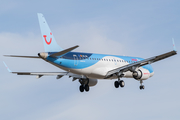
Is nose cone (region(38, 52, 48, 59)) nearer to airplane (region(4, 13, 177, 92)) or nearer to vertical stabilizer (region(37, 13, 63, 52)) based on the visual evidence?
airplane (region(4, 13, 177, 92))

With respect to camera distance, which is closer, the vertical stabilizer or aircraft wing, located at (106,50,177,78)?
the vertical stabilizer

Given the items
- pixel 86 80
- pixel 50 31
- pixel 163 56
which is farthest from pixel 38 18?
pixel 163 56

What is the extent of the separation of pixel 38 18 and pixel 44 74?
29.9 feet

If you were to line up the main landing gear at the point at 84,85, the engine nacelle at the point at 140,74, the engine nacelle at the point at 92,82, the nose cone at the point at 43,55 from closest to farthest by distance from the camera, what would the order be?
1. the nose cone at the point at 43,55
2. the engine nacelle at the point at 140,74
3. the main landing gear at the point at 84,85
4. the engine nacelle at the point at 92,82

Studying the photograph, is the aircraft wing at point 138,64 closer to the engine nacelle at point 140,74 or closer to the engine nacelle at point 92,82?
the engine nacelle at point 140,74

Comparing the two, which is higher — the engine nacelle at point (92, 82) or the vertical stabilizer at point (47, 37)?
the vertical stabilizer at point (47, 37)

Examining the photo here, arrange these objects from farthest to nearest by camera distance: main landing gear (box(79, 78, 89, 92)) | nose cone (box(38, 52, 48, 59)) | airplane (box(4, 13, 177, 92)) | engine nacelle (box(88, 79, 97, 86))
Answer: engine nacelle (box(88, 79, 97, 86))
main landing gear (box(79, 78, 89, 92))
airplane (box(4, 13, 177, 92))
nose cone (box(38, 52, 48, 59))

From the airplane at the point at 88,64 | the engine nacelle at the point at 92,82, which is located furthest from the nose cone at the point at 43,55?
the engine nacelle at the point at 92,82

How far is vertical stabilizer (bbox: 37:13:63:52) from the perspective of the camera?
124 ft

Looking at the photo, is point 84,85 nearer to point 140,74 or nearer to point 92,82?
point 92,82

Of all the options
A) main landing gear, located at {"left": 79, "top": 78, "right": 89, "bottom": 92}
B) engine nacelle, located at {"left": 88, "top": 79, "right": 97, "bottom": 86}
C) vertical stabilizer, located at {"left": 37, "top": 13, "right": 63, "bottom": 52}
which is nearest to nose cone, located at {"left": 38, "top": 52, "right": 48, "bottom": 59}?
vertical stabilizer, located at {"left": 37, "top": 13, "right": 63, "bottom": 52}

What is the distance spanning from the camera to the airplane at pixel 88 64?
3778cm

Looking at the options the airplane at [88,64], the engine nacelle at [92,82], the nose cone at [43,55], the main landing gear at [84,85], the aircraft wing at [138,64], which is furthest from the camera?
the engine nacelle at [92,82]

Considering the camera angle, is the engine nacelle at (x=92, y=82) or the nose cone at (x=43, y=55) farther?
the engine nacelle at (x=92, y=82)
